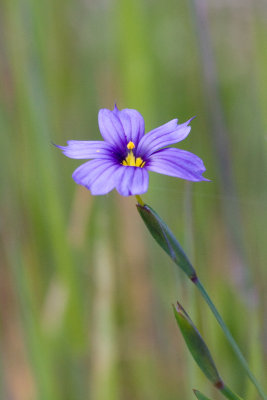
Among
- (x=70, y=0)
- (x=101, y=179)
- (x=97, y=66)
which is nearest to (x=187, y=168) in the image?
(x=101, y=179)

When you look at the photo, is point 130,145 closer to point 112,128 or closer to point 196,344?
point 112,128

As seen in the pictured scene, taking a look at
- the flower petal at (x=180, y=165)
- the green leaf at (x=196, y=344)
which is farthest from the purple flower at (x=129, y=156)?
the green leaf at (x=196, y=344)

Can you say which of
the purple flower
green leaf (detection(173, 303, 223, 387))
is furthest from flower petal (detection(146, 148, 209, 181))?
green leaf (detection(173, 303, 223, 387))

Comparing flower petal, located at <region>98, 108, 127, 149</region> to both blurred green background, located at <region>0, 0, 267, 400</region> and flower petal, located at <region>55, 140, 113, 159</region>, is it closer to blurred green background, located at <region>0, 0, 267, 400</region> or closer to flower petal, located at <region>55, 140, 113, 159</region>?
flower petal, located at <region>55, 140, 113, 159</region>

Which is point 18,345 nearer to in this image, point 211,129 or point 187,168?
point 211,129

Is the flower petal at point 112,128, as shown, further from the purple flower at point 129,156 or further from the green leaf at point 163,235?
the green leaf at point 163,235

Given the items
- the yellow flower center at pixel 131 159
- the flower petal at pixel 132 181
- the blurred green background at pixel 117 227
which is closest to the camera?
the flower petal at pixel 132 181

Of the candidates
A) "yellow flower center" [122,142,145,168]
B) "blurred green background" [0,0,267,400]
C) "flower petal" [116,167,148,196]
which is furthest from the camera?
"blurred green background" [0,0,267,400]

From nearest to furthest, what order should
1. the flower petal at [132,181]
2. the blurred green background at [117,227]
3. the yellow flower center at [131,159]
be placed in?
1. the flower petal at [132,181]
2. the yellow flower center at [131,159]
3. the blurred green background at [117,227]
